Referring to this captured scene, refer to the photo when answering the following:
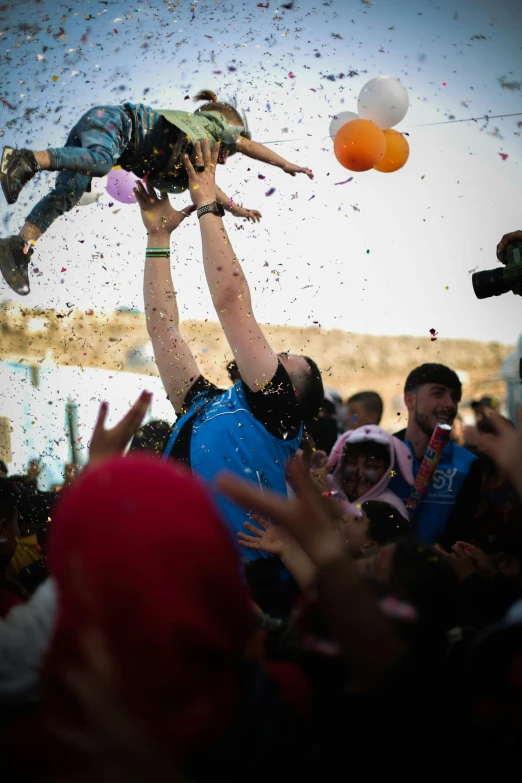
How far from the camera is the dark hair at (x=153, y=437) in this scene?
362cm

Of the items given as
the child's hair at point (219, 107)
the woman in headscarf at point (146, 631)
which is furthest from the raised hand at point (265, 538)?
the child's hair at point (219, 107)

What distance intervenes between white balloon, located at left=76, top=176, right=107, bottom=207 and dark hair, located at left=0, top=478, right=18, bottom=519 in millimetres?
1625

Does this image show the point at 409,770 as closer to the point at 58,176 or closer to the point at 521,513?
the point at 521,513

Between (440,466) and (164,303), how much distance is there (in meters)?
1.52

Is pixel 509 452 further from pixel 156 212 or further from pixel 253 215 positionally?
pixel 253 215

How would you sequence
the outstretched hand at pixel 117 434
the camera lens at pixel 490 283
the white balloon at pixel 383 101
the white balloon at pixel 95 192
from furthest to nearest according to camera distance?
the white balloon at pixel 95 192 < the white balloon at pixel 383 101 < the camera lens at pixel 490 283 < the outstretched hand at pixel 117 434

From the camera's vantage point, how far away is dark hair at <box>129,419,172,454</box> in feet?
11.9

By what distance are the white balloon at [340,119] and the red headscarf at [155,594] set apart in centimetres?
314

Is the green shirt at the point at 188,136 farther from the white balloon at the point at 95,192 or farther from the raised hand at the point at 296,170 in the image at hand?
the white balloon at the point at 95,192

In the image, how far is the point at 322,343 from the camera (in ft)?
12.7

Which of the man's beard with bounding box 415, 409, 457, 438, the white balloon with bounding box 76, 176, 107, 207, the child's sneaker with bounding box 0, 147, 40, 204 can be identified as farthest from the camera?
the white balloon with bounding box 76, 176, 107, 207

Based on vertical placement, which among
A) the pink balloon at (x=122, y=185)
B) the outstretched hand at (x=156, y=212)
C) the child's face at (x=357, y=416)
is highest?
the pink balloon at (x=122, y=185)

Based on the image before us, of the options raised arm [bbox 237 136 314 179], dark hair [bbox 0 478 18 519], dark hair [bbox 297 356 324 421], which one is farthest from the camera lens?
dark hair [bbox 0 478 18 519]

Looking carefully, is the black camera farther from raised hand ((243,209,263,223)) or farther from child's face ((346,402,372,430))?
child's face ((346,402,372,430))
